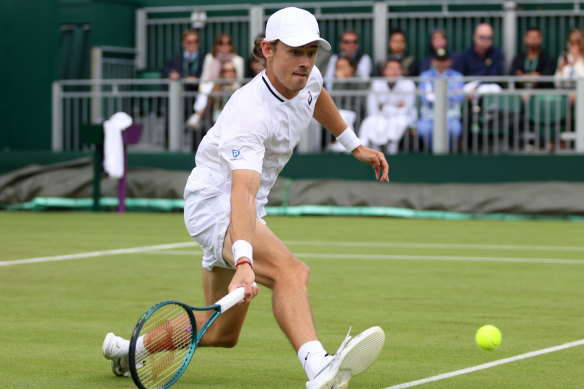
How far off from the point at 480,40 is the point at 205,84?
4.16m

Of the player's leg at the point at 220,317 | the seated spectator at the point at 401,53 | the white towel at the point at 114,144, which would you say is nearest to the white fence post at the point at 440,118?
the seated spectator at the point at 401,53

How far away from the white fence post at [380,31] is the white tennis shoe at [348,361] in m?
16.1

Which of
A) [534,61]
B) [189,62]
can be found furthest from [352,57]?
[189,62]

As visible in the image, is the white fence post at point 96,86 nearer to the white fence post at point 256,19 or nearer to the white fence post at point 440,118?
the white fence post at point 256,19

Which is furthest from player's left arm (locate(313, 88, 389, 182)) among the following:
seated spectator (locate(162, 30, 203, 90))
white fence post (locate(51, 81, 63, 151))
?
A: white fence post (locate(51, 81, 63, 151))

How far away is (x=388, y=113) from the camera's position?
17.2m

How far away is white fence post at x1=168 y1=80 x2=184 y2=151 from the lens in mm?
18422

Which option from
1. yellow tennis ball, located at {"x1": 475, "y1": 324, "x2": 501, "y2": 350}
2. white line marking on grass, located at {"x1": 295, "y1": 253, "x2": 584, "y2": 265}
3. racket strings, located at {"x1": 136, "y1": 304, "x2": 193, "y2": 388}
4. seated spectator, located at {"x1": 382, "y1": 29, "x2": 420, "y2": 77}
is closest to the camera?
racket strings, located at {"x1": 136, "y1": 304, "x2": 193, "y2": 388}

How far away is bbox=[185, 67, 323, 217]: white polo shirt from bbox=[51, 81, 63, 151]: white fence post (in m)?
14.4

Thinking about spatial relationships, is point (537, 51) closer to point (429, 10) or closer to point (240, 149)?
point (429, 10)

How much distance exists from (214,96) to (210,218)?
13.0 m

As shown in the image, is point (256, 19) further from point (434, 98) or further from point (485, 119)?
point (485, 119)

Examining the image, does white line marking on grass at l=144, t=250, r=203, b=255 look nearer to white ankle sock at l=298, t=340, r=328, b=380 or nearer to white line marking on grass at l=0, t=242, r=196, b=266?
white line marking on grass at l=0, t=242, r=196, b=266

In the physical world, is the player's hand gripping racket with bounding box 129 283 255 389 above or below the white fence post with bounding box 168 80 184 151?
below
